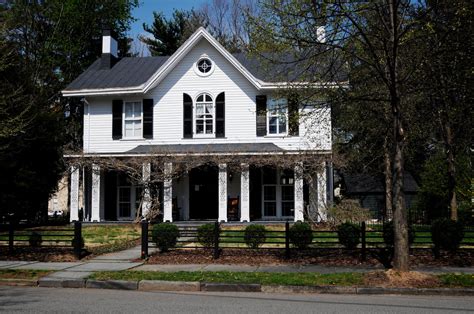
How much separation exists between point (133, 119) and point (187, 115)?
9.61 ft

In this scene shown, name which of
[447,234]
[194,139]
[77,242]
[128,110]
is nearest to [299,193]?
[194,139]

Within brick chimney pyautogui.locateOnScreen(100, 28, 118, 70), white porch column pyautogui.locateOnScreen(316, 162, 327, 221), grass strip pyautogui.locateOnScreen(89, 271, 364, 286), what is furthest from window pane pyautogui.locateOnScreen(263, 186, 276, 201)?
grass strip pyautogui.locateOnScreen(89, 271, 364, 286)

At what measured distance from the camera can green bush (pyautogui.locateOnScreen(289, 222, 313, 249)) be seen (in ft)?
50.2

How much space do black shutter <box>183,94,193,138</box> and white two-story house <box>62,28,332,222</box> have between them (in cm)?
5

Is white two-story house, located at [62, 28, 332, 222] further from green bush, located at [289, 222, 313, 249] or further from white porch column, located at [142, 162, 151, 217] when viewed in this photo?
green bush, located at [289, 222, 313, 249]

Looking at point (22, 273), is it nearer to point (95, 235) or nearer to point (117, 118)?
point (95, 235)

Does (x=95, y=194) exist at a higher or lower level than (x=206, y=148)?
lower

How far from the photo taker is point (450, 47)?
12.8 metres

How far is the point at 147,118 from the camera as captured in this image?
93.4 ft

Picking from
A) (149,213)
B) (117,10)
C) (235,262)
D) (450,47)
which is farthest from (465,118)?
(117,10)

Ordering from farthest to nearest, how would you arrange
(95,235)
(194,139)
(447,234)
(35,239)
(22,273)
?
(194,139) < (95,235) < (35,239) < (447,234) < (22,273)

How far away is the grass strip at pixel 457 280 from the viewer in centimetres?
1093

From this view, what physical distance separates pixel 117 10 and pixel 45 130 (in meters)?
17.5

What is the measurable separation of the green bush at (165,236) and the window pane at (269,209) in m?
12.9
